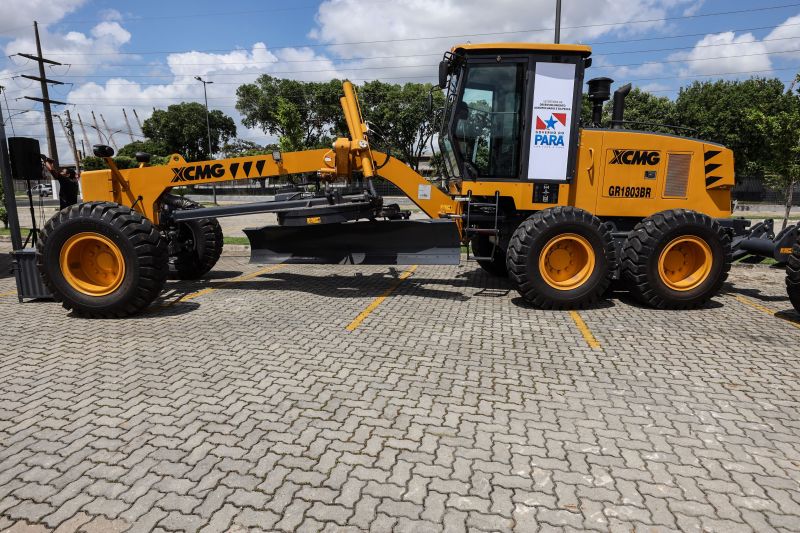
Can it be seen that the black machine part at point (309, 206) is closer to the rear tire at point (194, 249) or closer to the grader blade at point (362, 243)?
the grader blade at point (362, 243)

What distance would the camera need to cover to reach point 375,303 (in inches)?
281

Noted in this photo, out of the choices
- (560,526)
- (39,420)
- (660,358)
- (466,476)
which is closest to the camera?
(560,526)

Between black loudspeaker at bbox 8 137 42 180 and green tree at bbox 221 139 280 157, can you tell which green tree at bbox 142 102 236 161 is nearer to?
green tree at bbox 221 139 280 157

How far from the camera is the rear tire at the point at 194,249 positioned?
8.66 metres

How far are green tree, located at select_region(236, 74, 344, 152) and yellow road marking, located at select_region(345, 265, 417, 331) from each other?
39.3 m

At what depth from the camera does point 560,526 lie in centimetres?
252

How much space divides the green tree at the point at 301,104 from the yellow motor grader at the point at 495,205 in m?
40.5

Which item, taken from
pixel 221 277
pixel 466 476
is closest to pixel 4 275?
pixel 221 277

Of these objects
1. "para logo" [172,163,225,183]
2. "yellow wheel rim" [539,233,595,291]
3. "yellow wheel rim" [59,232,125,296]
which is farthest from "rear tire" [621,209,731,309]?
"yellow wheel rim" [59,232,125,296]

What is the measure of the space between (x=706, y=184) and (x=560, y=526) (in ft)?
21.9

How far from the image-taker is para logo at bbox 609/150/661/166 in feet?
23.2

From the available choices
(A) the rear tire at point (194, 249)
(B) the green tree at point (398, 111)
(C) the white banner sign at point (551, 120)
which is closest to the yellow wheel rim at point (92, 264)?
(A) the rear tire at point (194, 249)

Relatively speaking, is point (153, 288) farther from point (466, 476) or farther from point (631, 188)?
point (631, 188)

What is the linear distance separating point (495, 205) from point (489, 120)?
1.25m
